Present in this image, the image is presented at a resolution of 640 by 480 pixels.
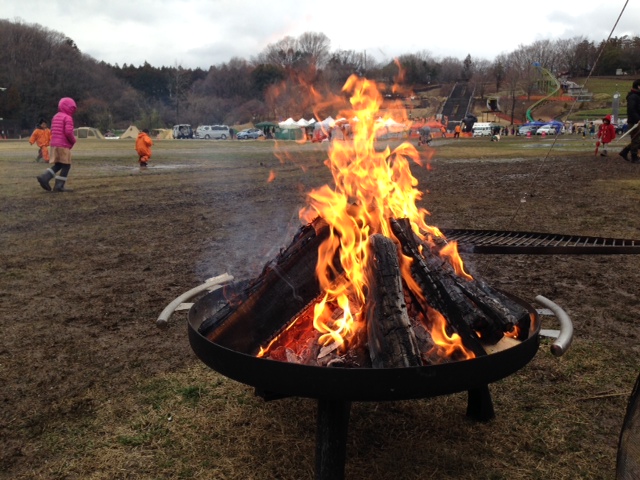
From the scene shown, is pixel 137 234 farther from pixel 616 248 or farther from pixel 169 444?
pixel 616 248

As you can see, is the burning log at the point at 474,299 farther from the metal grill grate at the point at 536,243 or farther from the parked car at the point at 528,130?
the parked car at the point at 528,130

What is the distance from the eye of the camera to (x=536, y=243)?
3.71m

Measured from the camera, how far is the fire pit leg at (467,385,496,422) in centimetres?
337

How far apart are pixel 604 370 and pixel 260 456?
2.64 metres

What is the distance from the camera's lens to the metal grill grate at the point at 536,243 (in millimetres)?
3170

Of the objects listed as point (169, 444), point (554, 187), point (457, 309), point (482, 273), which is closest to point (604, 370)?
point (457, 309)

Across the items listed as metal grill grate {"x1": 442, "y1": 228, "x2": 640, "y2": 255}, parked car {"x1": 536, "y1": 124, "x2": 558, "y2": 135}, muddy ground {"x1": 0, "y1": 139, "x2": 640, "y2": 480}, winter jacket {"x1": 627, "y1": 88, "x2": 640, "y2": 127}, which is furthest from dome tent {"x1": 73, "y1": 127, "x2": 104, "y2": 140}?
→ metal grill grate {"x1": 442, "y1": 228, "x2": 640, "y2": 255}

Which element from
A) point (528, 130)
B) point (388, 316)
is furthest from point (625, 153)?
point (528, 130)

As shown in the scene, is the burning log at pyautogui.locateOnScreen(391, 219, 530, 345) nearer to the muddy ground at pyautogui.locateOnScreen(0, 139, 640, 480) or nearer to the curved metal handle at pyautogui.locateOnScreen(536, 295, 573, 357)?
the curved metal handle at pyautogui.locateOnScreen(536, 295, 573, 357)

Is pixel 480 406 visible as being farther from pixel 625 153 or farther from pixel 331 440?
pixel 625 153

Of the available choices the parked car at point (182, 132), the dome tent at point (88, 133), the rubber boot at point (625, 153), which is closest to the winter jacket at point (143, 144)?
the rubber boot at point (625, 153)

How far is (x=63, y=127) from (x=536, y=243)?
503 inches

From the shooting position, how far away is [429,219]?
991 cm

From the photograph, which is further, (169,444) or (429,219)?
(429,219)
